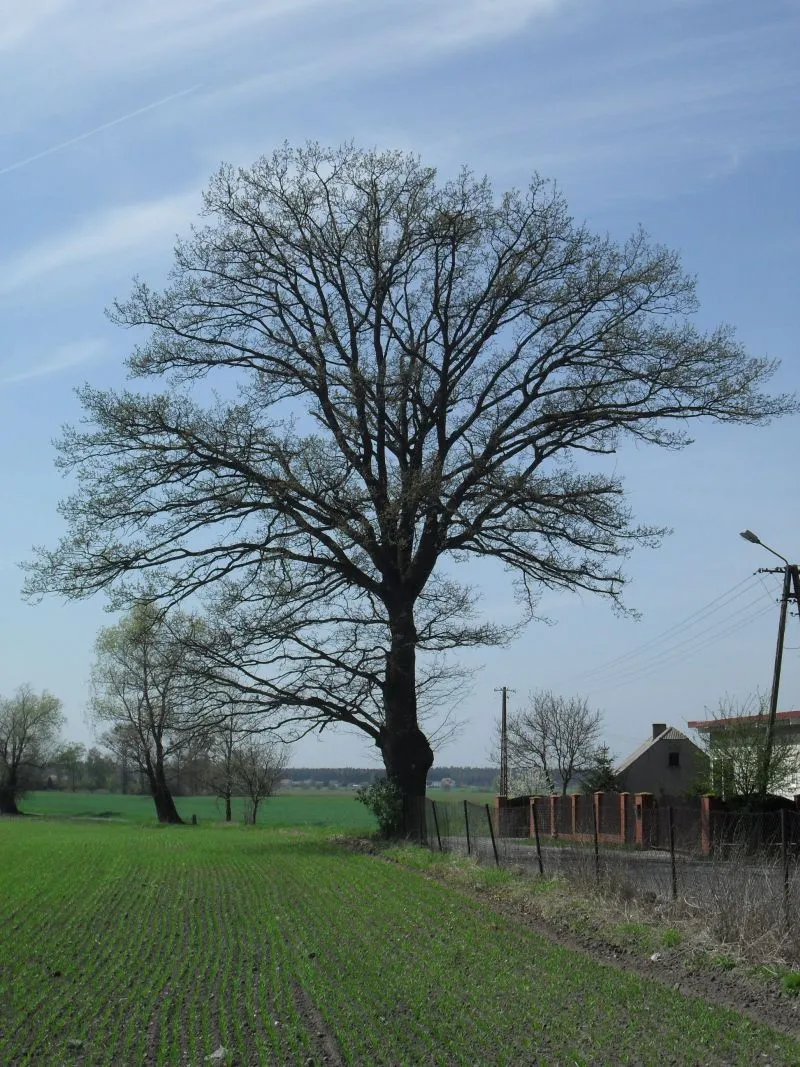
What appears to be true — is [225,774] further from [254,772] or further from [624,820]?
[624,820]

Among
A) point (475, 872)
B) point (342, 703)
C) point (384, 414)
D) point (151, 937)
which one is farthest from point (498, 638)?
point (151, 937)

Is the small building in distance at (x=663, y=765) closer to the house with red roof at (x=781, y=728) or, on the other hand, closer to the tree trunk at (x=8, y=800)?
the house with red roof at (x=781, y=728)

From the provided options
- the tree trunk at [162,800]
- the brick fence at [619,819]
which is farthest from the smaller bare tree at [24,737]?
the brick fence at [619,819]

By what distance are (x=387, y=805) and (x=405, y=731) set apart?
5.99ft

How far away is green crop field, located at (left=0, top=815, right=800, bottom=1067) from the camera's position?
8.34 m

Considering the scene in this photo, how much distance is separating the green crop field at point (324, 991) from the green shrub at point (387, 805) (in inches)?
393

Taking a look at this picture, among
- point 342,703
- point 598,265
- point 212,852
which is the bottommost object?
point 212,852

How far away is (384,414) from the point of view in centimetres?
2841

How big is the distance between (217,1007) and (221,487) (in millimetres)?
17538

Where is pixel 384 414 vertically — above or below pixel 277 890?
above

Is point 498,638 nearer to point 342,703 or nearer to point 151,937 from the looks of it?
point 342,703

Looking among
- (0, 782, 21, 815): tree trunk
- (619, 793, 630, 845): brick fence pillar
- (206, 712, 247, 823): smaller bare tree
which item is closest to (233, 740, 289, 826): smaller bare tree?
(206, 712, 247, 823): smaller bare tree

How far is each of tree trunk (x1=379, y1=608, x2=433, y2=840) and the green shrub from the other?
0.09 m

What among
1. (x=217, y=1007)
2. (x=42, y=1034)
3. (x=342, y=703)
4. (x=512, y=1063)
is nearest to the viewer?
(x=512, y=1063)
